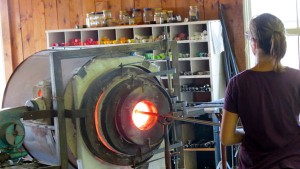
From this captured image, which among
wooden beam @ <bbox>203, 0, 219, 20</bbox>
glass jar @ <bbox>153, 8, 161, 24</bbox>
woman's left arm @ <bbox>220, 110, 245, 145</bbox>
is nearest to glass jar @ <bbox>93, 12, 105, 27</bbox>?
glass jar @ <bbox>153, 8, 161, 24</bbox>

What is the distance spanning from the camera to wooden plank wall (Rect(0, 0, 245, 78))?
5.29 meters

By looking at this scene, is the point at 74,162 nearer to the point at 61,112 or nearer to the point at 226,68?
the point at 61,112

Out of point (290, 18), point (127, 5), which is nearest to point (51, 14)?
point (127, 5)

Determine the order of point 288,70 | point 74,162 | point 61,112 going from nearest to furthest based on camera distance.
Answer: point 288,70 < point 61,112 < point 74,162

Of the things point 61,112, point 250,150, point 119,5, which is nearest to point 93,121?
point 61,112

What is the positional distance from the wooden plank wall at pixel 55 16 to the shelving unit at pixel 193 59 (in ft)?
0.67

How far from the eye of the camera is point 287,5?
509 cm

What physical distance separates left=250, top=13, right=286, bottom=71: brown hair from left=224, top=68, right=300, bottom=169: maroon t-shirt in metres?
0.06

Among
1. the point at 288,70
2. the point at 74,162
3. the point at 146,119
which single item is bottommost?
the point at 74,162

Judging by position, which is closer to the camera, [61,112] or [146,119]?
[61,112]

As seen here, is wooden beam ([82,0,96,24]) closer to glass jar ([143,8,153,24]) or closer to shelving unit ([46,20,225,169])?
shelving unit ([46,20,225,169])

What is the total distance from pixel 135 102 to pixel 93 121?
0.22 m

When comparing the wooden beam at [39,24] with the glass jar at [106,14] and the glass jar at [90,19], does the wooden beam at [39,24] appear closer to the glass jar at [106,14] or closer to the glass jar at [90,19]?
Result: the glass jar at [90,19]

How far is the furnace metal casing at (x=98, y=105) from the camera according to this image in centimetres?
255
